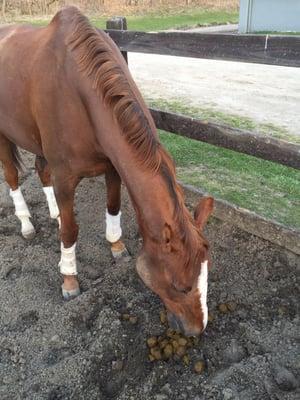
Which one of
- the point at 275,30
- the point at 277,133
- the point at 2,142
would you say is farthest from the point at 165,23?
the point at 2,142

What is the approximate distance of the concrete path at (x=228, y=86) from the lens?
6.41 meters

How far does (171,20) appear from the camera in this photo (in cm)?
1930

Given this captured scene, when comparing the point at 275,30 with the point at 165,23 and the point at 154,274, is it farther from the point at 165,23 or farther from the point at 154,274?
the point at 154,274

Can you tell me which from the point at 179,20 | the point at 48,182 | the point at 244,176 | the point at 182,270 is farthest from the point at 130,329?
the point at 179,20

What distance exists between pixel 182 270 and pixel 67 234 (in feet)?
4.28

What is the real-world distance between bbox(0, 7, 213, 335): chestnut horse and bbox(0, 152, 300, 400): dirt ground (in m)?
0.26

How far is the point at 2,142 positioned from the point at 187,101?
3616mm

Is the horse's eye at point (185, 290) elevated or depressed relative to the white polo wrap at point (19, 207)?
elevated

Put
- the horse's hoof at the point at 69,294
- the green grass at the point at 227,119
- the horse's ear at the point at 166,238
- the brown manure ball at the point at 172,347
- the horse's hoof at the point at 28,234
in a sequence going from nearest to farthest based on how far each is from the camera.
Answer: the horse's ear at the point at 166,238 < the brown manure ball at the point at 172,347 < the horse's hoof at the point at 69,294 < the horse's hoof at the point at 28,234 < the green grass at the point at 227,119

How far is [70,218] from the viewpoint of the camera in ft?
10.3

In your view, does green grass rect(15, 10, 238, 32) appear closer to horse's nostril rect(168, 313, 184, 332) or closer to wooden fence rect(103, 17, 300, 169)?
wooden fence rect(103, 17, 300, 169)

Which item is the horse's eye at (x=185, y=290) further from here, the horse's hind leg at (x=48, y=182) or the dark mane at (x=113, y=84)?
the horse's hind leg at (x=48, y=182)

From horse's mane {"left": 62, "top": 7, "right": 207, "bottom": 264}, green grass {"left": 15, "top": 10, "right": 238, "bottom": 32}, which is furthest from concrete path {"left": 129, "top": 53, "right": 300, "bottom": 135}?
green grass {"left": 15, "top": 10, "right": 238, "bottom": 32}

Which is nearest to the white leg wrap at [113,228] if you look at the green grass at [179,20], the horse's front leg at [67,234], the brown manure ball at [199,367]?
the horse's front leg at [67,234]
